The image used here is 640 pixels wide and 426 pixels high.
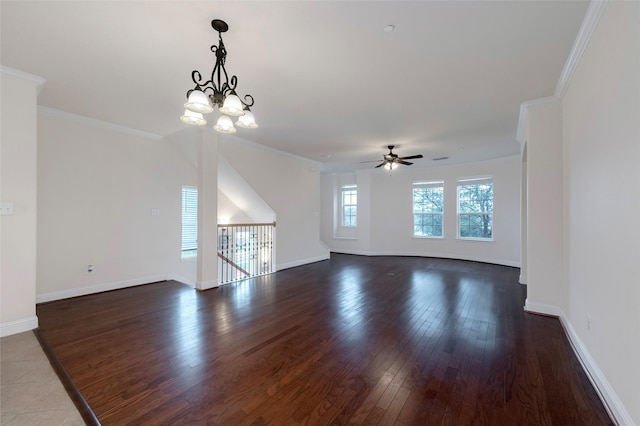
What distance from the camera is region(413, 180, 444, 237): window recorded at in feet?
26.0

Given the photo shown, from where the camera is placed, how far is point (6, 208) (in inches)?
110

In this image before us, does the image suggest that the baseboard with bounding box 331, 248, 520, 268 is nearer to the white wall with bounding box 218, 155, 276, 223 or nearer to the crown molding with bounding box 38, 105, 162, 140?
the white wall with bounding box 218, 155, 276, 223

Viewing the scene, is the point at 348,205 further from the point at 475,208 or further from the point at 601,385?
the point at 601,385

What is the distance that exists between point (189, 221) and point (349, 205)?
507 cm

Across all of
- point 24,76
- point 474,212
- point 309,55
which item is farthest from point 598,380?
point 24,76

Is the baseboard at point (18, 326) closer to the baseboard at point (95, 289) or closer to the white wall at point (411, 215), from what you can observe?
the baseboard at point (95, 289)

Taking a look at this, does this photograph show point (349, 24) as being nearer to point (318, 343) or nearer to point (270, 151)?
point (318, 343)

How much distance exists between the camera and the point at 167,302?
3.94 metres

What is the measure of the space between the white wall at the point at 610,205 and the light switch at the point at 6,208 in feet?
17.1

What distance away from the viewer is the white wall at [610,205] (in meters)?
1.56

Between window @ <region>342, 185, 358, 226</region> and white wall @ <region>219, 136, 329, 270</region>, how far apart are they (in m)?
1.83

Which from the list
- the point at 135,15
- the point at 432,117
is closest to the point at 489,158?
the point at 432,117

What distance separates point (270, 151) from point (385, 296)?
3856mm

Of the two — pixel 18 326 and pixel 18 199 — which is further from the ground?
pixel 18 199
